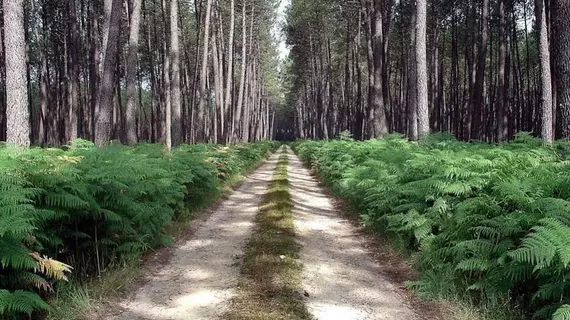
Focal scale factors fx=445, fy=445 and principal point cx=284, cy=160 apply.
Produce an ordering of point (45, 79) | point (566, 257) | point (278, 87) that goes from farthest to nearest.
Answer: point (278, 87), point (45, 79), point (566, 257)

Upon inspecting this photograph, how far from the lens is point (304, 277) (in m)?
5.98

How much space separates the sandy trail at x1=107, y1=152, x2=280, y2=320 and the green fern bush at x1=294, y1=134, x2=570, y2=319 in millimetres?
2568

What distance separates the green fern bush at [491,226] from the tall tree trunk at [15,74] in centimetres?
760

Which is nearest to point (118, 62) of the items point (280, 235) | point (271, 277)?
point (280, 235)

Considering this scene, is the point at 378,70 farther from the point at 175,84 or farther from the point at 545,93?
the point at 175,84

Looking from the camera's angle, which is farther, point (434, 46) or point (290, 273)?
point (434, 46)

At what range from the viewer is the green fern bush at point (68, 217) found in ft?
12.9

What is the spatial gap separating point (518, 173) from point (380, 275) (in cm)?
236

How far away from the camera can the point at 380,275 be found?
657 cm

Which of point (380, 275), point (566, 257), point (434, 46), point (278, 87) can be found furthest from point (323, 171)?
point (278, 87)

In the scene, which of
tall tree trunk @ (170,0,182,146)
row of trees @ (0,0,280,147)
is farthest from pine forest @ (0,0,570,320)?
tall tree trunk @ (170,0,182,146)

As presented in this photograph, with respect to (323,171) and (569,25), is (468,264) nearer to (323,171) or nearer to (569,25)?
(569,25)

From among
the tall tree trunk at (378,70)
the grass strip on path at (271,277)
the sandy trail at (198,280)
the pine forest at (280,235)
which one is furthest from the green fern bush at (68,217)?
the tall tree trunk at (378,70)

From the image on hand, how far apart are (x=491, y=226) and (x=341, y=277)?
2205mm
